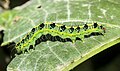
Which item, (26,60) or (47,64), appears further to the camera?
(26,60)

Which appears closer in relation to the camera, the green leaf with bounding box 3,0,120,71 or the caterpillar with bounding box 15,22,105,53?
the green leaf with bounding box 3,0,120,71

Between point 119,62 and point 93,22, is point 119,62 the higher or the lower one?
the lower one

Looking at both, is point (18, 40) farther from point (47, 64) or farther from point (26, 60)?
point (47, 64)

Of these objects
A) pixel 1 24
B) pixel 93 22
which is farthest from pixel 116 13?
pixel 1 24

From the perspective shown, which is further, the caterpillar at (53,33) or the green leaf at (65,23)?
the caterpillar at (53,33)
